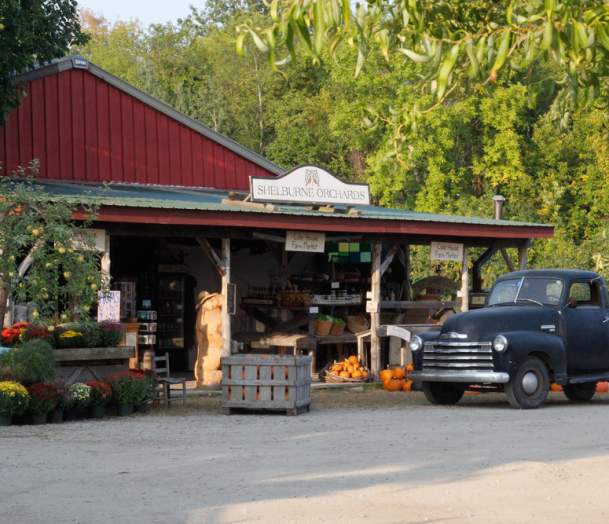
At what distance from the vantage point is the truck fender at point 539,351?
16.8 meters

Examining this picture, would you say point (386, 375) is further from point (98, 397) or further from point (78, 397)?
point (78, 397)

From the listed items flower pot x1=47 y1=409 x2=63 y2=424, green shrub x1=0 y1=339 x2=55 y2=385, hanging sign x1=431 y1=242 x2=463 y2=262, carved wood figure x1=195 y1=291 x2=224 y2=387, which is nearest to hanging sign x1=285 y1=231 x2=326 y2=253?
carved wood figure x1=195 y1=291 x2=224 y2=387

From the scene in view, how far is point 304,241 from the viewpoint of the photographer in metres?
20.5

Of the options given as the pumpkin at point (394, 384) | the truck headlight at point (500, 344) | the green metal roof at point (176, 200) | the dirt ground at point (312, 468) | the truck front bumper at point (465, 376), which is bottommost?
the dirt ground at point (312, 468)

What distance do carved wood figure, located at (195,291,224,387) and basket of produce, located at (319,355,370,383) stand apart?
2.35 metres

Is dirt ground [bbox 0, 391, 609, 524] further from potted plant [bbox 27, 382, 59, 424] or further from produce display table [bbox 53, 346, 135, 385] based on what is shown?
produce display table [bbox 53, 346, 135, 385]

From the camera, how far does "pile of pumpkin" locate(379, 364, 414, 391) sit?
20453 millimetres

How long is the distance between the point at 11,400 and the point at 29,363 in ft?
2.33

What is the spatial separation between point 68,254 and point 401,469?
5.12 metres

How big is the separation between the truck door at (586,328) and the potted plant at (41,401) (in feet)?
Result: 24.6

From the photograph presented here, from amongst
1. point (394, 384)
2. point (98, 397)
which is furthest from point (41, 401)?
point (394, 384)

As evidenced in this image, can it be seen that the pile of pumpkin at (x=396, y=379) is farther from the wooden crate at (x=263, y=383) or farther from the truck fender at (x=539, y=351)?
the wooden crate at (x=263, y=383)

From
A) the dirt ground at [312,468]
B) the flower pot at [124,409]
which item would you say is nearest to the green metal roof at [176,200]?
the flower pot at [124,409]

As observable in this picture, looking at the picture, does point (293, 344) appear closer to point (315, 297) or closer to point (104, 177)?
point (315, 297)
